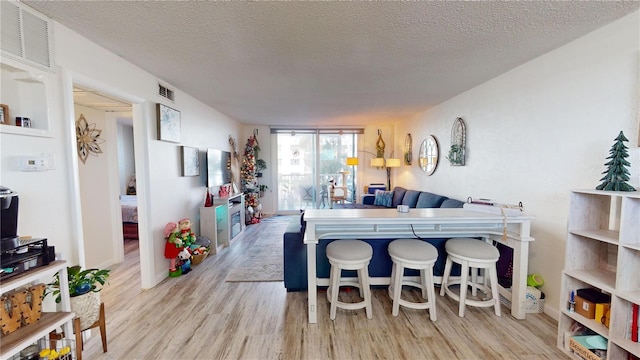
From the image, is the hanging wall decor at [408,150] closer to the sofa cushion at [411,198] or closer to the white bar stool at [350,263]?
the sofa cushion at [411,198]

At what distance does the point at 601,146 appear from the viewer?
186 cm

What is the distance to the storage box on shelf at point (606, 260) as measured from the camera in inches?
57.9

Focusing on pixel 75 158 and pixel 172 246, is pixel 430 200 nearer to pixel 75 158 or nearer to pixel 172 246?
pixel 172 246

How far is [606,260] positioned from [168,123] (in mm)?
4367

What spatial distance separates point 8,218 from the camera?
4.41 feet

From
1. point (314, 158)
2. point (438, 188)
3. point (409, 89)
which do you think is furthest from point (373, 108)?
point (314, 158)

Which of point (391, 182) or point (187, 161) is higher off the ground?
point (187, 161)

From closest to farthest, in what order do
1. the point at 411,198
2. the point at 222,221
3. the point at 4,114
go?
the point at 4,114, the point at 222,221, the point at 411,198

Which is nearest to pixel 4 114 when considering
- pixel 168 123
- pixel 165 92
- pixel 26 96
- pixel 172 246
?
pixel 26 96

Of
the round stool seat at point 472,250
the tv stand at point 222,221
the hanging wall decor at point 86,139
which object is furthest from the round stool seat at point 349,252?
the hanging wall decor at point 86,139

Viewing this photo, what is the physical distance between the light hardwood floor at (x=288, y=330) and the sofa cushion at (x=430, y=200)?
1.63 m

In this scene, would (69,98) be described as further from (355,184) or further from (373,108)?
(355,184)

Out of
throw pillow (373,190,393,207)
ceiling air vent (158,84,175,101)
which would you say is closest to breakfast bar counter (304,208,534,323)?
ceiling air vent (158,84,175,101)

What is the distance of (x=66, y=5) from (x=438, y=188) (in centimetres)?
470
